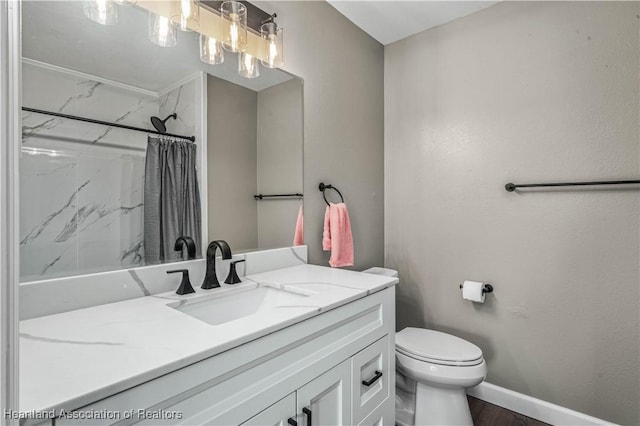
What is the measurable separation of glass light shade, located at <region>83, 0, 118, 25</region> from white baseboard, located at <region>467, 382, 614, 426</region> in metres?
2.49

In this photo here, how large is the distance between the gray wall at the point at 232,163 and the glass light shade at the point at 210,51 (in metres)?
0.07

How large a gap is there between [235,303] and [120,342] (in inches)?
19.7

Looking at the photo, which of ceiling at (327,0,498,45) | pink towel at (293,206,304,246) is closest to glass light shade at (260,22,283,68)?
ceiling at (327,0,498,45)

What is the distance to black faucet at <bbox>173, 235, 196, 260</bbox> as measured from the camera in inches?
47.3

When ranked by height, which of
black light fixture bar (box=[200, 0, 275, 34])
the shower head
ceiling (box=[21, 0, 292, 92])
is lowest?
the shower head

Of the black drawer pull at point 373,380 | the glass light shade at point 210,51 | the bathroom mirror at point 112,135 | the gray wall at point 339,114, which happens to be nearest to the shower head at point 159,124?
the bathroom mirror at point 112,135

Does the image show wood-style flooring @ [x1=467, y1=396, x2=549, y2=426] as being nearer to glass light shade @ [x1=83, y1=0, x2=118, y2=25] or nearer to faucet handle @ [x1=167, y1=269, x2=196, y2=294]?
faucet handle @ [x1=167, y1=269, x2=196, y2=294]

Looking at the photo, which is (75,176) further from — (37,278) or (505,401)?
(505,401)

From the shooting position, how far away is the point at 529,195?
173 centimetres

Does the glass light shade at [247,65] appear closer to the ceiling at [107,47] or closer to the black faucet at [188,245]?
the ceiling at [107,47]

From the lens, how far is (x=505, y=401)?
180cm

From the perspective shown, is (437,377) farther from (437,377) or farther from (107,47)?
(107,47)

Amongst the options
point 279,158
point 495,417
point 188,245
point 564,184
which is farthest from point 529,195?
point 188,245

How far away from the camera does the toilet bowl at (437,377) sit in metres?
1.44
